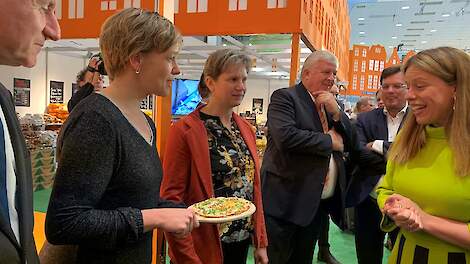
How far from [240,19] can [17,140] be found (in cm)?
219

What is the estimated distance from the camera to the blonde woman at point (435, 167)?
1.32 m

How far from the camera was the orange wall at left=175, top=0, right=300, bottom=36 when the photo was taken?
2.70 m

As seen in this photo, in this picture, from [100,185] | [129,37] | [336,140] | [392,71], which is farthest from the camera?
[392,71]

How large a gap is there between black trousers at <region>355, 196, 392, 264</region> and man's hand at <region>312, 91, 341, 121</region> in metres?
0.70

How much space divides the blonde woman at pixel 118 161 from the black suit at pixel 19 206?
0.13m

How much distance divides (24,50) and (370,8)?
44.6 ft

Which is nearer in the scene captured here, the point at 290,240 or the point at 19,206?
the point at 19,206

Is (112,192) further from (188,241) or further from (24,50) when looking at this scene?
(188,241)

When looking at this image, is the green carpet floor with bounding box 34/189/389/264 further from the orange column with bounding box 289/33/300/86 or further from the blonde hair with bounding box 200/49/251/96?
the blonde hair with bounding box 200/49/251/96

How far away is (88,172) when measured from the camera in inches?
37.6

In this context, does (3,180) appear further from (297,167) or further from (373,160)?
(373,160)

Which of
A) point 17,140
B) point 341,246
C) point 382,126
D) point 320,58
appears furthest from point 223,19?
point 341,246

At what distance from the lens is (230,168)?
5.87ft

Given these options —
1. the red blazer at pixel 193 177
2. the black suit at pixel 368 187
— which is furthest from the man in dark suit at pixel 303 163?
the red blazer at pixel 193 177
